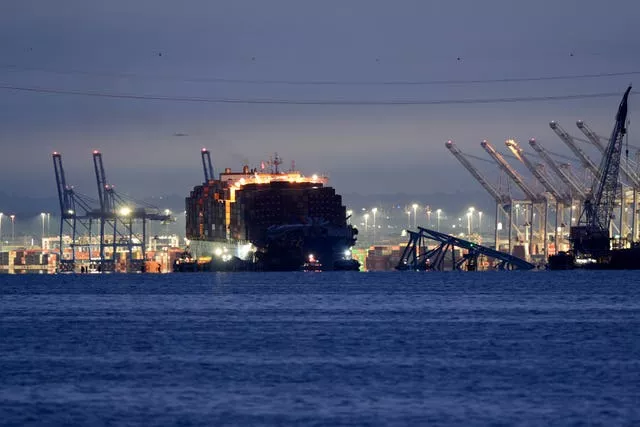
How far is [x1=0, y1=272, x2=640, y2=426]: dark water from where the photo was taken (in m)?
43.7

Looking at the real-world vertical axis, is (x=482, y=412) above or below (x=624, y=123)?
below

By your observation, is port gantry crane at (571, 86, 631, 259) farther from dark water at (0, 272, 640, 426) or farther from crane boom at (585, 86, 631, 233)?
dark water at (0, 272, 640, 426)

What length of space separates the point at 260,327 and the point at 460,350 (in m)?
18.5

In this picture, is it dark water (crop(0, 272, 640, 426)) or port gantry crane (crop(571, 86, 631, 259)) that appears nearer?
dark water (crop(0, 272, 640, 426))

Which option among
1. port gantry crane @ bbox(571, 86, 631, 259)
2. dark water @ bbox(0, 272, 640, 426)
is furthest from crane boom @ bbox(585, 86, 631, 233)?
dark water @ bbox(0, 272, 640, 426)

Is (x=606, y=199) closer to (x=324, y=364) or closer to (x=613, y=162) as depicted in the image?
(x=613, y=162)

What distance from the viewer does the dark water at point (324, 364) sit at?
43688 millimetres

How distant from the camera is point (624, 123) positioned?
7441 inches

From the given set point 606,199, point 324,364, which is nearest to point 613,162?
point 606,199

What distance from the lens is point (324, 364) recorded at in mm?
57062

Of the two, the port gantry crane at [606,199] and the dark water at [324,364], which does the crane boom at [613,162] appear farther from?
the dark water at [324,364]

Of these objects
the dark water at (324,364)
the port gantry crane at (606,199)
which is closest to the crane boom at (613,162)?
the port gantry crane at (606,199)

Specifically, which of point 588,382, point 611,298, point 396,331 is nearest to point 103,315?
point 396,331

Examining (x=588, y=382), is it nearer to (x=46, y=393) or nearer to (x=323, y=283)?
(x=46, y=393)
